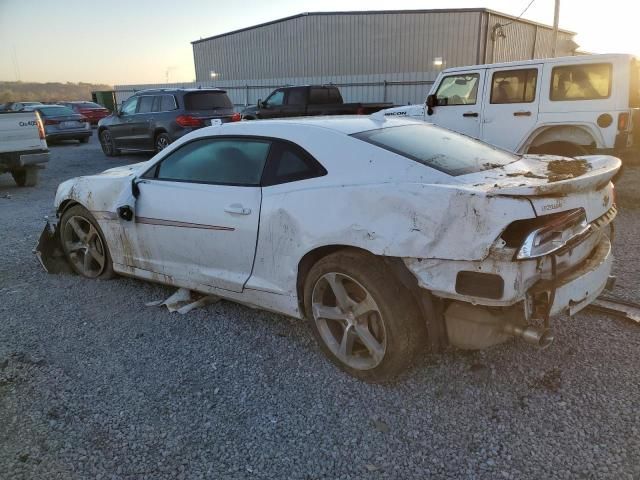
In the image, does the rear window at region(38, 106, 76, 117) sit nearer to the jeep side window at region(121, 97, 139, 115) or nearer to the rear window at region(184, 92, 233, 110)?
the jeep side window at region(121, 97, 139, 115)

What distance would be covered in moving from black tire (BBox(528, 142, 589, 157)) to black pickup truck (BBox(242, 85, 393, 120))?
23.2 ft

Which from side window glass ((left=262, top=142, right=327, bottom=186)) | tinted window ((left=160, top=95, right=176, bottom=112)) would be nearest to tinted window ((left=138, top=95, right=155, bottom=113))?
tinted window ((left=160, top=95, right=176, bottom=112))

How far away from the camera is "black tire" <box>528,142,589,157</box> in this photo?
22.8 ft

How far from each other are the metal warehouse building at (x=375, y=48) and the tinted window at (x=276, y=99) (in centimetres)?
740

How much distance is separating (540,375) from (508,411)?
424mm

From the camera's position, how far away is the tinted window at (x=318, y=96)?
1420 cm

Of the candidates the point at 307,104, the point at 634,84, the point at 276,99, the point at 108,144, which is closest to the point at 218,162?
the point at 634,84

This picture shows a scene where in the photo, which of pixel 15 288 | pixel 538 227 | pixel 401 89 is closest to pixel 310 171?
pixel 538 227

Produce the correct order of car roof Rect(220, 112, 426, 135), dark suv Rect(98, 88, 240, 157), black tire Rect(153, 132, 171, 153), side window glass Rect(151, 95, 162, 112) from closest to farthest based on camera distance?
car roof Rect(220, 112, 426, 135) < dark suv Rect(98, 88, 240, 157) < black tire Rect(153, 132, 171, 153) < side window glass Rect(151, 95, 162, 112)

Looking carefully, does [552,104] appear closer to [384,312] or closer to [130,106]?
[384,312]

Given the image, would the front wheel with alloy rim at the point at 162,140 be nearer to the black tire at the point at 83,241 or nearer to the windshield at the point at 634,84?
the black tire at the point at 83,241

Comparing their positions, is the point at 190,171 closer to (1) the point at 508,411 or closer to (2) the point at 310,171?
(2) the point at 310,171

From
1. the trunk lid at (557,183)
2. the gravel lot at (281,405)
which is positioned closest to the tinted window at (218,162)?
the gravel lot at (281,405)

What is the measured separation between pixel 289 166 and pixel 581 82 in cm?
548
